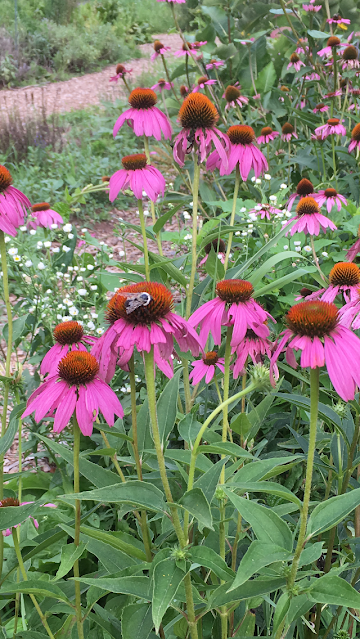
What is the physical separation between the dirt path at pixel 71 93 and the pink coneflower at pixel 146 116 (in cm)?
564

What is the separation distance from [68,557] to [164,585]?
0.68 ft

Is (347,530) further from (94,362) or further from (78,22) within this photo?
(78,22)

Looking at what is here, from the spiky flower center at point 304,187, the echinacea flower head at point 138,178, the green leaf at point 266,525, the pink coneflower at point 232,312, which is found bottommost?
the spiky flower center at point 304,187

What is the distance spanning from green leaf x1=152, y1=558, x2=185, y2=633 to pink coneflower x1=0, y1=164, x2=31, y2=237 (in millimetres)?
650

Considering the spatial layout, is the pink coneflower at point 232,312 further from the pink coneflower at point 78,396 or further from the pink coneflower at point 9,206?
the pink coneflower at point 9,206

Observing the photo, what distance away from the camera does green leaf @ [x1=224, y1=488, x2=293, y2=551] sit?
2.25 feet

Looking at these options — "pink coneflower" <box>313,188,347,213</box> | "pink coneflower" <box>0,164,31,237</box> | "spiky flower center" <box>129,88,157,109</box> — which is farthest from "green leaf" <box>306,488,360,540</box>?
"pink coneflower" <box>313,188,347,213</box>

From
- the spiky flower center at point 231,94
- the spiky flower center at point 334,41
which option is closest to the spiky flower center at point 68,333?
the spiky flower center at point 231,94

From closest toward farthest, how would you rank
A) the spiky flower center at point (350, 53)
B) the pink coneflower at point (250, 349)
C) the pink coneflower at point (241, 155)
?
the pink coneflower at point (250, 349) < the pink coneflower at point (241, 155) < the spiky flower center at point (350, 53)

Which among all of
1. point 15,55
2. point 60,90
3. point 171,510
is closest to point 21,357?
point 171,510

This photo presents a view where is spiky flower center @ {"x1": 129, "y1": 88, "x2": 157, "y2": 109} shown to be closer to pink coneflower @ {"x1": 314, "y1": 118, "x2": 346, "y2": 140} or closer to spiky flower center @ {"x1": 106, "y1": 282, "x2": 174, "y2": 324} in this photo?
spiky flower center @ {"x1": 106, "y1": 282, "x2": 174, "y2": 324}

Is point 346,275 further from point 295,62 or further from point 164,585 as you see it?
point 295,62

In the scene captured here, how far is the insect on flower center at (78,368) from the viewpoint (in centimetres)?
78

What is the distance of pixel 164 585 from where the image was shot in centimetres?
66
